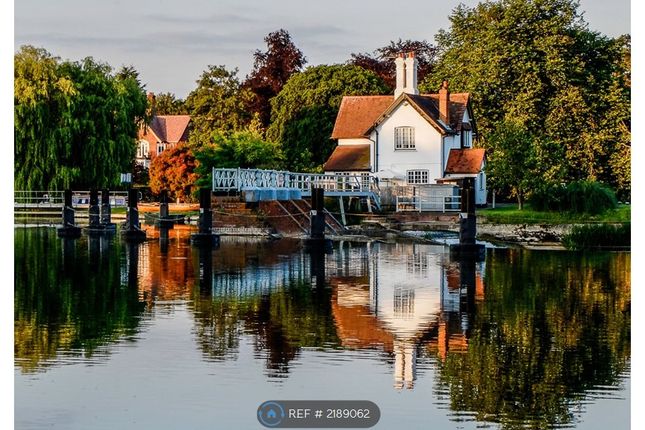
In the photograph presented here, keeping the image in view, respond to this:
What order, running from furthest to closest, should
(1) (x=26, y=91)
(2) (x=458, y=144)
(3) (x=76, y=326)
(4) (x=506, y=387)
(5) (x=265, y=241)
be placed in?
(2) (x=458, y=144)
(1) (x=26, y=91)
(5) (x=265, y=241)
(3) (x=76, y=326)
(4) (x=506, y=387)

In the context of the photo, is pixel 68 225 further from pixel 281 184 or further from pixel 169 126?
pixel 169 126

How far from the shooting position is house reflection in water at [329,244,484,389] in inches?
633

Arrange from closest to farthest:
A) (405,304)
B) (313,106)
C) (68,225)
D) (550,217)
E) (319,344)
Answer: (319,344) < (405,304) < (68,225) < (550,217) < (313,106)

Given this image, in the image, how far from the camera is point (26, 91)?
4450 cm

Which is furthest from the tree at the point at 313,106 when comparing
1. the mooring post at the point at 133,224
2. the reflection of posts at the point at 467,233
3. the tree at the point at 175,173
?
the reflection of posts at the point at 467,233

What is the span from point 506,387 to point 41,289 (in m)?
12.5

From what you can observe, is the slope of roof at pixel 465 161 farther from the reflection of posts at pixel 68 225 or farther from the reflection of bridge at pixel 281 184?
the reflection of posts at pixel 68 225

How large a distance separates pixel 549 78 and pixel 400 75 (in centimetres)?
1067

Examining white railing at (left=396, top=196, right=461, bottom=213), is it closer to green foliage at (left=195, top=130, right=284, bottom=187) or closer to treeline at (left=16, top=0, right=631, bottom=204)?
treeline at (left=16, top=0, right=631, bottom=204)

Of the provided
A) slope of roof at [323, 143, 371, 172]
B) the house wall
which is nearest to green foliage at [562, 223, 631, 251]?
the house wall

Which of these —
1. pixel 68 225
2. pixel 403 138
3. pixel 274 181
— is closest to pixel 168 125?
pixel 403 138

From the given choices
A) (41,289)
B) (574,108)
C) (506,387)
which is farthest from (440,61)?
(506,387)

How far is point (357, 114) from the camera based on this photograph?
6162 centimetres
